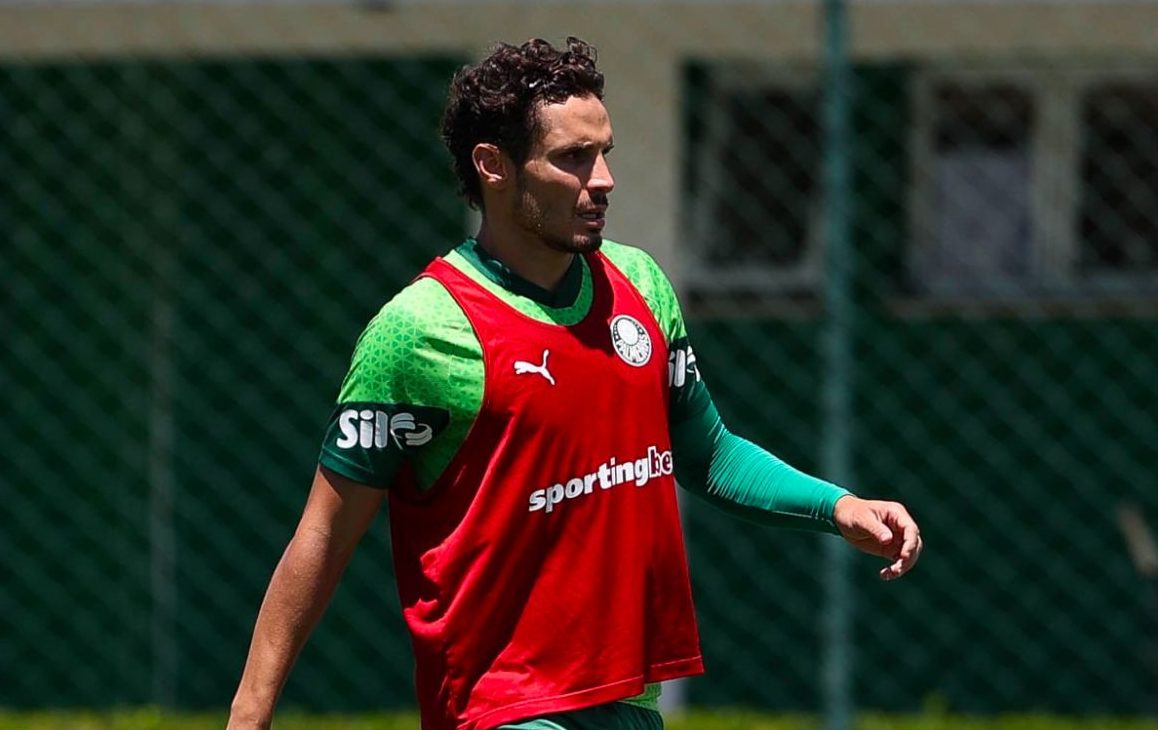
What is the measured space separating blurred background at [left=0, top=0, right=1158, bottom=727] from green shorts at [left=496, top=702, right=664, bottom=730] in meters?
3.72

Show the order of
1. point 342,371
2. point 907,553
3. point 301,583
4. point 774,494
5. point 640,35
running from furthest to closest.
Answer: point 342,371 → point 640,35 → point 774,494 → point 301,583 → point 907,553

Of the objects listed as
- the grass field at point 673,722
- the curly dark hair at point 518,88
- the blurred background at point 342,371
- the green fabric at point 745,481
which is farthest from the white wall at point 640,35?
the curly dark hair at point 518,88

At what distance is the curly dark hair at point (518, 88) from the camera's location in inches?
125

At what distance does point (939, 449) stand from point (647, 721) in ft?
12.9

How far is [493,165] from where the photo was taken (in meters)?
3.24

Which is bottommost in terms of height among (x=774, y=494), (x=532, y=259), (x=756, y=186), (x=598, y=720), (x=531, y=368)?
(x=598, y=720)

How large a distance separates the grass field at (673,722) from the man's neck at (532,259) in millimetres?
3414

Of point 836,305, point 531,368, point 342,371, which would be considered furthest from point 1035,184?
point 531,368

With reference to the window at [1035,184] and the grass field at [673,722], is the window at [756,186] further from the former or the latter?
the grass field at [673,722]

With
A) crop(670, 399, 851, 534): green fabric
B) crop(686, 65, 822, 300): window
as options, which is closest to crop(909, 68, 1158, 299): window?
crop(686, 65, 822, 300): window

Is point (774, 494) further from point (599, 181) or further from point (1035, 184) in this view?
point (1035, 184)

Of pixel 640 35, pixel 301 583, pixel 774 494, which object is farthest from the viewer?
pixel 640 35

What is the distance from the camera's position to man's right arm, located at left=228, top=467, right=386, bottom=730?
3.16 metres

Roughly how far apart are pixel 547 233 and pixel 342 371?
13.1 ft
